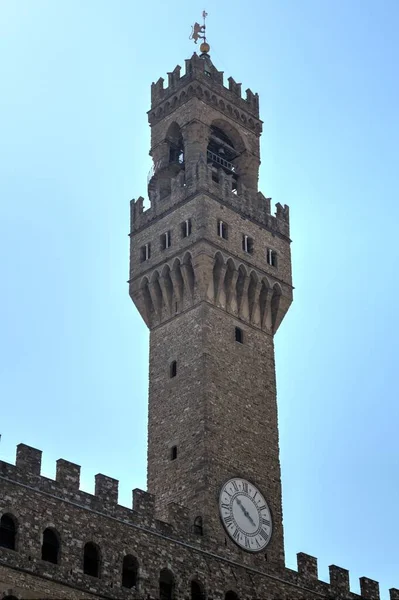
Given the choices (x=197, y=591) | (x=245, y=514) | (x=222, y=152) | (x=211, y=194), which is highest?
(x=222, y=152)

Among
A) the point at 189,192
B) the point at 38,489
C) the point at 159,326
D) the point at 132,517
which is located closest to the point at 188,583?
the point at 132,517

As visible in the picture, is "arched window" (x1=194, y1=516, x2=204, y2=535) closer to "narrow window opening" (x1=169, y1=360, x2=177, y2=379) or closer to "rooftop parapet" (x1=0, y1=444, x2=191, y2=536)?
"rooftop parapet" (x1=0, y1=444, x2=191, y2=536)

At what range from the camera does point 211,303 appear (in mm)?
45281

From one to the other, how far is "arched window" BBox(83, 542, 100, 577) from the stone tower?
5081 millimetres

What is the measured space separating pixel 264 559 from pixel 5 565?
11285 mm

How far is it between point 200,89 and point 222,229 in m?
7.33

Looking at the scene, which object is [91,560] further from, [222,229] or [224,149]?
[224,149]

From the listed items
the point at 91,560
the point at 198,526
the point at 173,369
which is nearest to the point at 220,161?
the point at 173,369

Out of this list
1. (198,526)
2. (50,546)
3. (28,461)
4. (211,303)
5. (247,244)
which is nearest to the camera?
(50,546)

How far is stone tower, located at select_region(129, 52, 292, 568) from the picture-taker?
42188 millimetres

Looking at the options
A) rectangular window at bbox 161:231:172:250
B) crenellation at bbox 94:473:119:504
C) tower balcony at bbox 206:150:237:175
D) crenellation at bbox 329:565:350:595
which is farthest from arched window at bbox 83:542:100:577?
tower balcony at bbox 206:150:237:175

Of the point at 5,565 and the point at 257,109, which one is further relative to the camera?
the point at 257,109

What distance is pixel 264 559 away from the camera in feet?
136

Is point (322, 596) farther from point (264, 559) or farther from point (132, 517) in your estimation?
point (132, 517)
